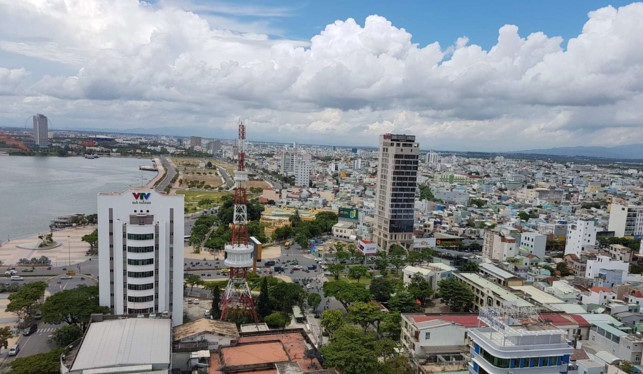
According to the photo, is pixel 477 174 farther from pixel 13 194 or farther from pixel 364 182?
pixel 13 194

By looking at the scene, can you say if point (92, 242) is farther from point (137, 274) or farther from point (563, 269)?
point (563, 269)

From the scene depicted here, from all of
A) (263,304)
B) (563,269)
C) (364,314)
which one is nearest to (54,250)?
(263,304)

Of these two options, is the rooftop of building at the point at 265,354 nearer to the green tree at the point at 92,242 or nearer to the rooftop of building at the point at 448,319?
the rooftop of building at the point at 448,319

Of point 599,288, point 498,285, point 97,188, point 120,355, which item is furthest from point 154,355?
point 97,188

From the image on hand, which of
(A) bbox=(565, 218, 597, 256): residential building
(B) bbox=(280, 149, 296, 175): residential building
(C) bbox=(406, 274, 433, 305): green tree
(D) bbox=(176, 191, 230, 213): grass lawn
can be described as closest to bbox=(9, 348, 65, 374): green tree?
(C) bbox=(406, 274, 433, 305): green tree

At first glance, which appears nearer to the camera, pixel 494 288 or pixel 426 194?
pixel 494 288

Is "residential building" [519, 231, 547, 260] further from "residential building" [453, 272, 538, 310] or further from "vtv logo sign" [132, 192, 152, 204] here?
"vtv logo sign" [132, 192, 152, 204]
